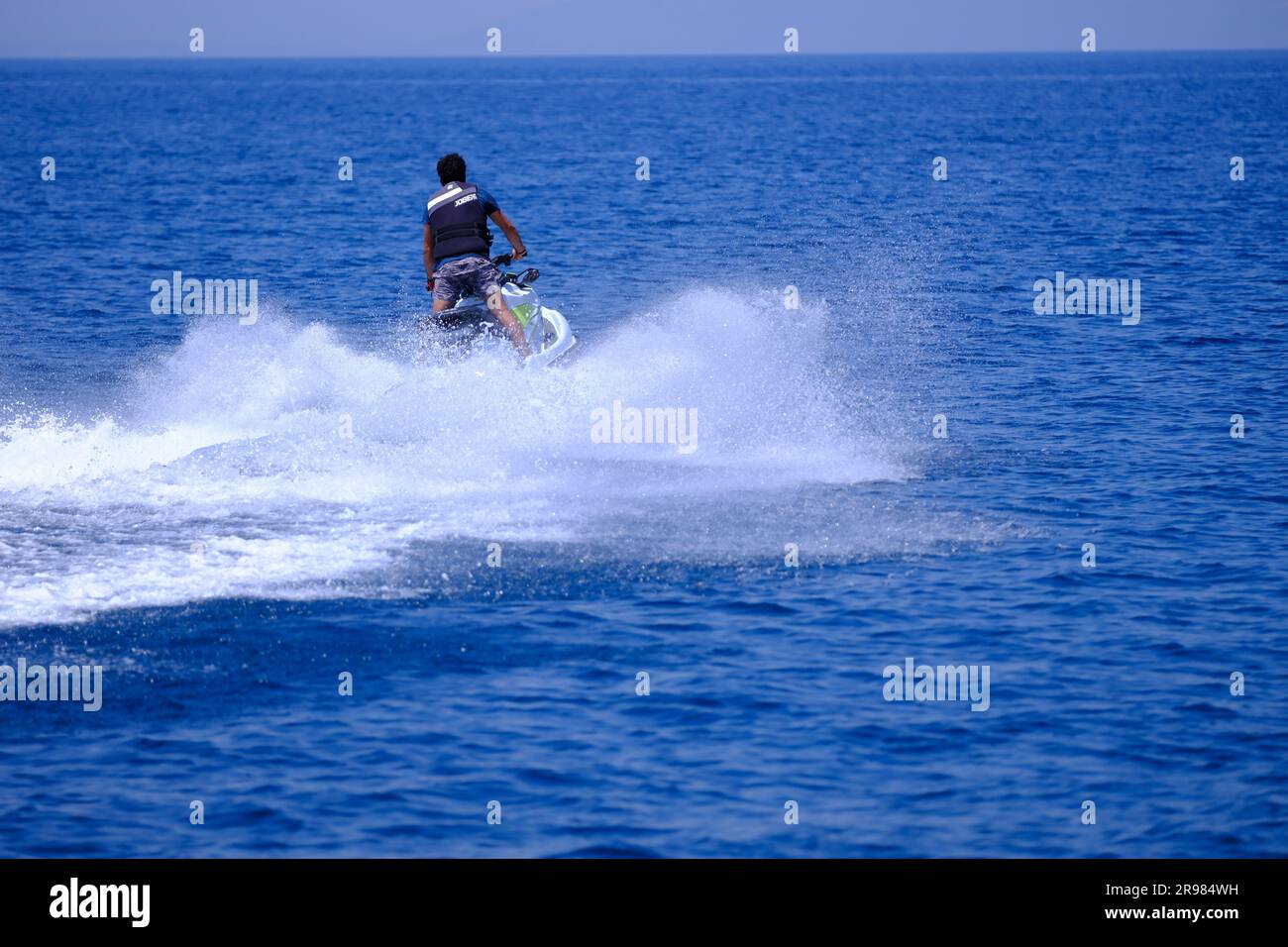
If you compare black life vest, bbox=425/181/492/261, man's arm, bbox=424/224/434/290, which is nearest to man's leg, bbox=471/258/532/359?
black life vest, bbox=425/181/492/261

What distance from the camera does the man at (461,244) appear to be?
16.2m

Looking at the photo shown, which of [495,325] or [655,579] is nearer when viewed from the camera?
[655,579]

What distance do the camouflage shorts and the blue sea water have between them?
696 millimetres

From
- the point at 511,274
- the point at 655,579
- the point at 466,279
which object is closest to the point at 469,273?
the point at 466,279

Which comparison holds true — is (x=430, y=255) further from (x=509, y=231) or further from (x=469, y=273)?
(x=509, y=231)

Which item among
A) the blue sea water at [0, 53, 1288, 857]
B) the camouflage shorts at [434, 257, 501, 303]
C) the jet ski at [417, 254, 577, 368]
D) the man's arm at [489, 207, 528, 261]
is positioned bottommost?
the blue sea water at [0, 53, 1288, 857]

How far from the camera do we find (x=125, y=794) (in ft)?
31.6

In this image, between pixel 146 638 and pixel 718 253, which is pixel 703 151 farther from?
pixel 146 638

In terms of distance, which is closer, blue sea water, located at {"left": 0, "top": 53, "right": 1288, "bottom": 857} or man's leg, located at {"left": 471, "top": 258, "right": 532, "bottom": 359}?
blue sea water, located at {"left": 0, "top": 53, "right": 1288, "bottom": 857}

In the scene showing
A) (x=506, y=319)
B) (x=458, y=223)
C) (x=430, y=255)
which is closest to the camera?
(x=458, y=223)

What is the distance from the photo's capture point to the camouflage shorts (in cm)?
1636

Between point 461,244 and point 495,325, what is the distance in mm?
980

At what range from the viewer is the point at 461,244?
16.2 metres

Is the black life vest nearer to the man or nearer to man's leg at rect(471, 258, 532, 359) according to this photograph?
the man
